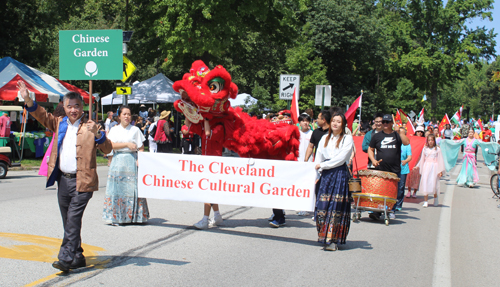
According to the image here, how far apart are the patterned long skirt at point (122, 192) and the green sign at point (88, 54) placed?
51.4 inches

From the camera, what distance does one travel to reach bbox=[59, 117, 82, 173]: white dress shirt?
505 cm

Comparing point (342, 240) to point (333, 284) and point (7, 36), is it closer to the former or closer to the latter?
point (333, 284)

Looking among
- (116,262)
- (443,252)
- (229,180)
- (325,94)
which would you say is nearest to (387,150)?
(443,252)

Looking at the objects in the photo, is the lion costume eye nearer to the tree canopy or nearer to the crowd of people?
the crowd of people

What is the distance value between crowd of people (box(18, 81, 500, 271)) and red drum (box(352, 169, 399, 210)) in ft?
1.49

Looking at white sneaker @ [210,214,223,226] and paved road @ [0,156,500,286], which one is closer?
paved road @ [0,156,500,286]

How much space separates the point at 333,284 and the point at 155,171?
3273 mm

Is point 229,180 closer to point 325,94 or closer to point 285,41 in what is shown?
point 325,94

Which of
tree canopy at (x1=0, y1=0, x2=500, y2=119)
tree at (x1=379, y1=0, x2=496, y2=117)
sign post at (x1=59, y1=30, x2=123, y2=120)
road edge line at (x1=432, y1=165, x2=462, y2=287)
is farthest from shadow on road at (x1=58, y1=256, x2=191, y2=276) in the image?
tree at (x1=379, y1=0, x2=496, y2=117)

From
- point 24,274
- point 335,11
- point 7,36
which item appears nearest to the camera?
point 24,274

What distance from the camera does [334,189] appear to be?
658 cm

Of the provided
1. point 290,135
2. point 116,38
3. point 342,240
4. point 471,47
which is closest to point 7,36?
point 116,38

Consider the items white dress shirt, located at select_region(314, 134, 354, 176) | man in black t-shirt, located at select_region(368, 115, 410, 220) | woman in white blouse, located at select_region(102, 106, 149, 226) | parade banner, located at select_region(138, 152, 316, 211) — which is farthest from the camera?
man in black t-shirt, located at select_region(368, 115, 410, 220)

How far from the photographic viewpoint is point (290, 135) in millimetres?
7738
